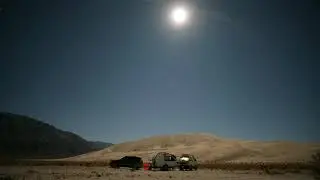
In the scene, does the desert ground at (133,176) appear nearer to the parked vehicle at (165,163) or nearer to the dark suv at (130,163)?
the parked vehicle at (165,163)

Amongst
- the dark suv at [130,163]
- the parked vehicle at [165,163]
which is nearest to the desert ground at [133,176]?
the parked vehicle at [165,163]

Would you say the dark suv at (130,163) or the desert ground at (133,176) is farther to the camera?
the dark suv at (130,163)

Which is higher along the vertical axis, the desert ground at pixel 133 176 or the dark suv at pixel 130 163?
the dark suv at pixel 130 163

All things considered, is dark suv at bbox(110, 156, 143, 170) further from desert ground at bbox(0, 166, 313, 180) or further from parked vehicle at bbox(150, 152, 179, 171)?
desert ground at bbox(0, 166, 313, 180)

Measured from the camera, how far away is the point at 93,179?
1035 inches

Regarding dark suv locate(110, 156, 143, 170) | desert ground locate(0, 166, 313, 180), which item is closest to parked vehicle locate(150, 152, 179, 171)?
dark suv locate(110, 156, 143, 170)

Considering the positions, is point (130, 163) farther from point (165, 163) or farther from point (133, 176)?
point (133, 176)

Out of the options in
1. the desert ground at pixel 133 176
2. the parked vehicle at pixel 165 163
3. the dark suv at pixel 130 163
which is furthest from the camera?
the dark suv at pixel 130 163

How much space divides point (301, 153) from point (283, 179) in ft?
211

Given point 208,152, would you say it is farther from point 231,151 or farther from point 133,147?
point 133,147

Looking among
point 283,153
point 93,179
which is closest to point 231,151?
point 283,153

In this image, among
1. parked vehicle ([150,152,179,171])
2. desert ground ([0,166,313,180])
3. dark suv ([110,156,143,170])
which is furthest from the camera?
dark suv ([110,156,143,170])

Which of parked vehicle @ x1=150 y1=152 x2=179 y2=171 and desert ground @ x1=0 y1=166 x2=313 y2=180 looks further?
parked vehicle @ x1=150 y1=152 x2=179 y2=171

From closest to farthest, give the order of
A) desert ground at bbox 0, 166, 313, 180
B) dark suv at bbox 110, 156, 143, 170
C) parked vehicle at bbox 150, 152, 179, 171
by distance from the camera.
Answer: desert ground at bbox 0, 166, 313, 180 → parked vehicle at bbox 150, 152, 179, 171 → dark suv at bbox 110, 156, 143, 170
